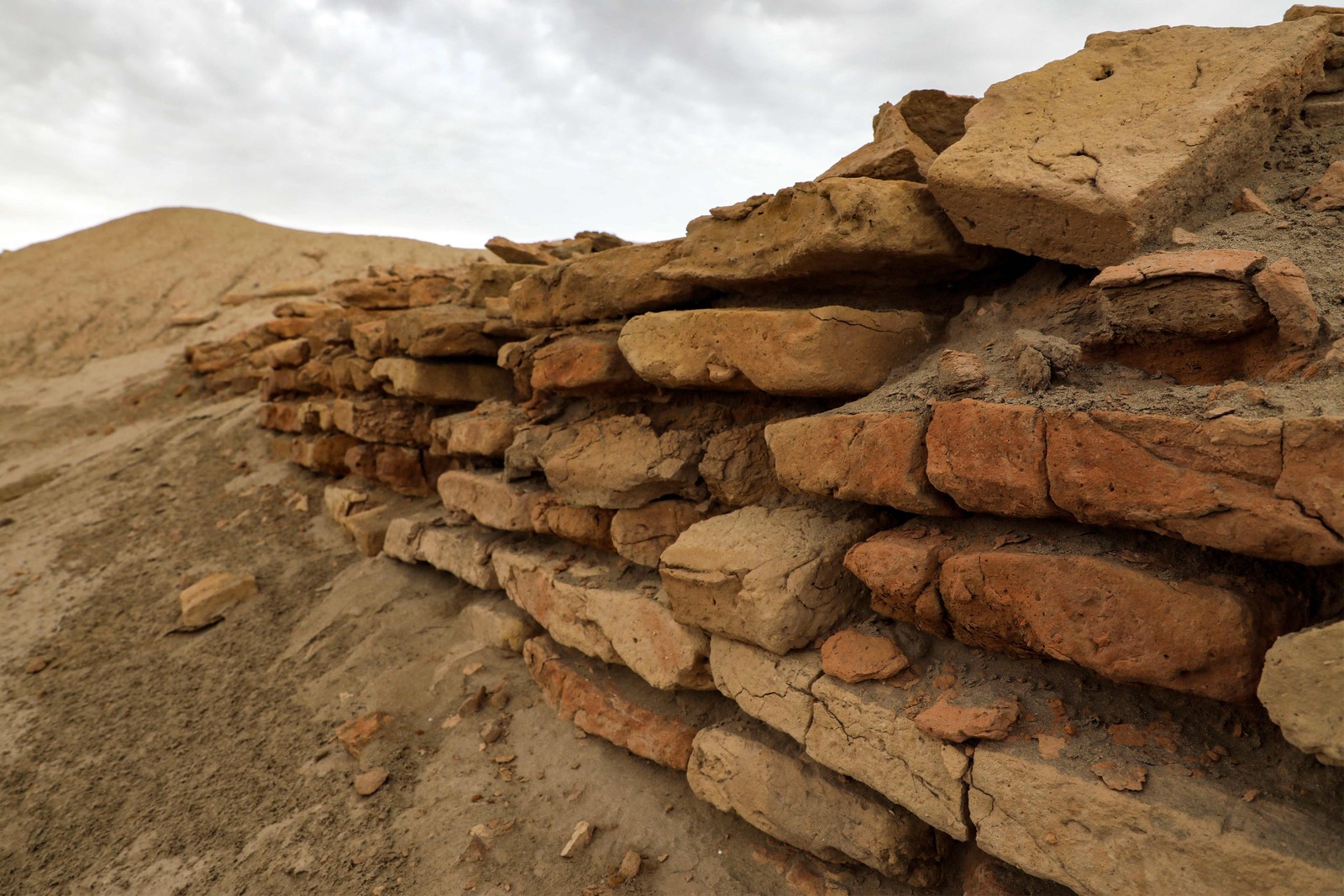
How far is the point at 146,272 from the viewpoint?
12648mm

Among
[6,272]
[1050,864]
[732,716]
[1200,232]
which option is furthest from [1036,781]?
[6,272]

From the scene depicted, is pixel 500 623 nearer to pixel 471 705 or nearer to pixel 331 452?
pixel 471 705

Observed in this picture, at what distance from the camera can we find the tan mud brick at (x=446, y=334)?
3855 millimetres

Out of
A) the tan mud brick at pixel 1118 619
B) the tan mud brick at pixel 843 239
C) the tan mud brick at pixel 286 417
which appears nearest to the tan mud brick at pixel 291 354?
the tan mud brick at pixel 286 417

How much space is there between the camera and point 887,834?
1.74 meters

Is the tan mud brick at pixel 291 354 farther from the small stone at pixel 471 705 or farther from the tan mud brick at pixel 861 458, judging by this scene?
the tan mud brick at pixel 861 458

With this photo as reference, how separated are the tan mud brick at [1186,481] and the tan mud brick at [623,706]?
1.37 m

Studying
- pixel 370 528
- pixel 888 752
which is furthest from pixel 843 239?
pixel 370 528

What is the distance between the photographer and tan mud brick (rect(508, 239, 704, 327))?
2.75 metres

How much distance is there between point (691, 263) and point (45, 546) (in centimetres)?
536

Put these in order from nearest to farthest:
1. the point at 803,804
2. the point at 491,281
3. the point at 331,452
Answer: the point at 803,804
the point at 491,281
the point at 331,452

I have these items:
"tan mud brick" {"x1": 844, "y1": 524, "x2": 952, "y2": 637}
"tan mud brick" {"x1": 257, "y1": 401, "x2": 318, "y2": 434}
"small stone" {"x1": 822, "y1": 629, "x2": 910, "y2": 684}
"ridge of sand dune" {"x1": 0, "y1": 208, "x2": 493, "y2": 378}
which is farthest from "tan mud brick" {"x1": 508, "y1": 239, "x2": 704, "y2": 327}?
"ridge of sand dune" {"x1": 0, "y1": 208, "x2": 493, "y2": 378}

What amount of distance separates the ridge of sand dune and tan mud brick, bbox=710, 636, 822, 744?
30.2 ft

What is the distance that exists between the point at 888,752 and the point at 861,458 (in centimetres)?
70
